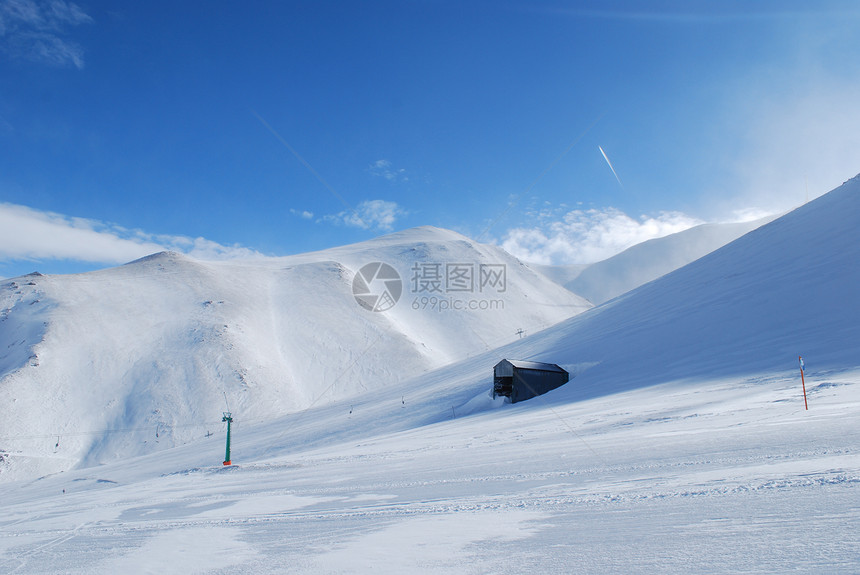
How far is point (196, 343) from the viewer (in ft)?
177

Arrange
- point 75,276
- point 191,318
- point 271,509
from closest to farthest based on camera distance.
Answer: point 271,509 < point 191,318 < point 75,276

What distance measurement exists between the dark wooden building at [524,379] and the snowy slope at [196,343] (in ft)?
93.8

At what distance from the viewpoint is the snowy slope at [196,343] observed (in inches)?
1672

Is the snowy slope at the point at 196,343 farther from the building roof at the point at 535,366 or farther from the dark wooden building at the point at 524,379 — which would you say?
the building roof at the point at 535,366

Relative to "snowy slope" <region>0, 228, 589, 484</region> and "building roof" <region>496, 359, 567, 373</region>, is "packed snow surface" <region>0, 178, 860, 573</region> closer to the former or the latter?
"building roof" <region>496, 359, 567, 373</region>

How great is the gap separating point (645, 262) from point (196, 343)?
147414 millimetres

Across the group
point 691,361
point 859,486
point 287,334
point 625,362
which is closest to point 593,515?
point 859,486

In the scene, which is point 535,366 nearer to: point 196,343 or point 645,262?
point 196,343

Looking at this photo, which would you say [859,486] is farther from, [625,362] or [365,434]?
[365,434]

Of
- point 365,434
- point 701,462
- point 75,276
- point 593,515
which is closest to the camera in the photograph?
point 593,515

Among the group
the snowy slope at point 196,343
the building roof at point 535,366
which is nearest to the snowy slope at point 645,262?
the snowy slope at point 196,343

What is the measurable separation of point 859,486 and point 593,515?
2.20 metres

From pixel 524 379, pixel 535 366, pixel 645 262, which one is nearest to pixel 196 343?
pixel 524 379

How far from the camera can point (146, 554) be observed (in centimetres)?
521
